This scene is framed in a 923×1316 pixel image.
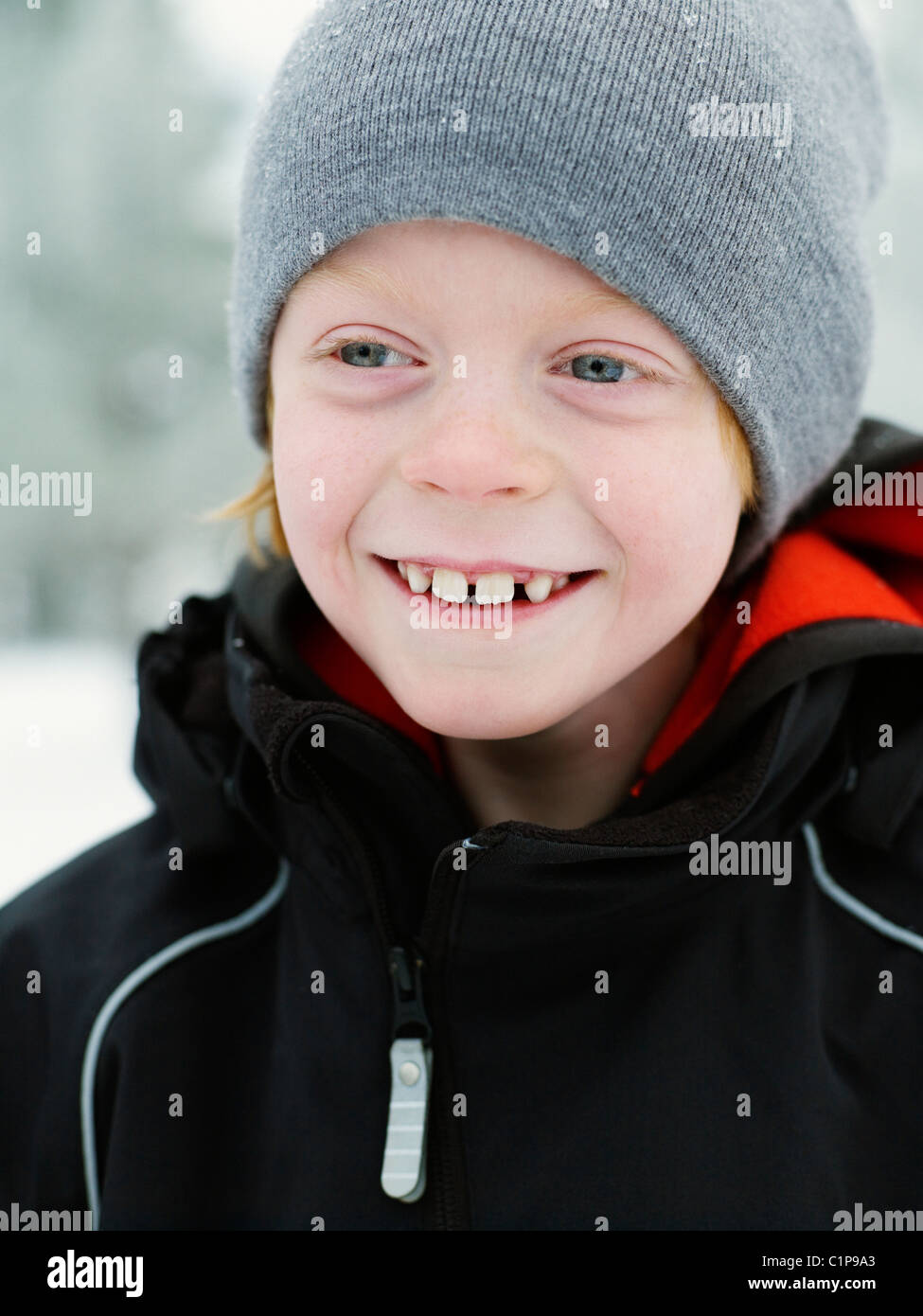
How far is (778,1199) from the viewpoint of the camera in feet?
3.34

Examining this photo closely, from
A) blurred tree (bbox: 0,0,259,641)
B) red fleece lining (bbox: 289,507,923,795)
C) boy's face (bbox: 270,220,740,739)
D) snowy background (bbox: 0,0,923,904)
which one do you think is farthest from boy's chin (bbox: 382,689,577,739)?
blurred tree (bbox: 0,0,259,641)

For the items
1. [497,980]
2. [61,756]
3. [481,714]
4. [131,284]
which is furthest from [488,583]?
[131,284]

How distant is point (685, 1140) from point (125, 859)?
0.69 m

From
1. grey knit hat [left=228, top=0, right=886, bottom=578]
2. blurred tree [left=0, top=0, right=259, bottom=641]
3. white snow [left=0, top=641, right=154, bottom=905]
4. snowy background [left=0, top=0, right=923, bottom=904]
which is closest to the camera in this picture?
grey knit hat [left=228, top=0, right=886, bottom=578]

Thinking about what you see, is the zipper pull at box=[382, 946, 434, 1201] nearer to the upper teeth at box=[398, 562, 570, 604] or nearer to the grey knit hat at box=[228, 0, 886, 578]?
the upper teeth at box=[398, 562, 570, 604]

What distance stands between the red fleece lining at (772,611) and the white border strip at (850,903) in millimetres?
173

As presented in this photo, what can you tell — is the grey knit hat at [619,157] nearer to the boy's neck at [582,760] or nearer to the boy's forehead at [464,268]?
the boy's forehead at [464,268]

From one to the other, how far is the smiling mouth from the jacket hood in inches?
5.4

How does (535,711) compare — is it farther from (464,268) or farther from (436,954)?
(464,268)

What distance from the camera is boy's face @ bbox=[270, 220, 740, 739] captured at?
3.18 feet

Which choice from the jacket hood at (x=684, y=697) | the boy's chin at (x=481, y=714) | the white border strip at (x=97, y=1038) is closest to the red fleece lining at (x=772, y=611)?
the jacket hood at (x=684, y=697)

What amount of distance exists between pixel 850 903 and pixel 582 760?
1.05 ft

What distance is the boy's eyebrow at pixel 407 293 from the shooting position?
98 centimetres
